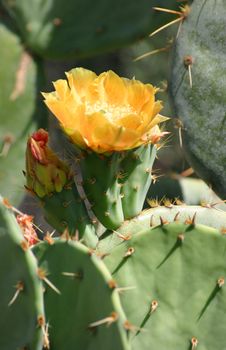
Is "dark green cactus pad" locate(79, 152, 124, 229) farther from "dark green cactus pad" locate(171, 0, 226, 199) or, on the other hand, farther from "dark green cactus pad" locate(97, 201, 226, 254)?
"dark green cactus pad" locate(171, 0, 226, 199)

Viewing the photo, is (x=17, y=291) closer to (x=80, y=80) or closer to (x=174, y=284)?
(x=174, y=284)

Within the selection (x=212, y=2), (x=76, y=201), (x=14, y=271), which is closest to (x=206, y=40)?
(x=212, y=2)

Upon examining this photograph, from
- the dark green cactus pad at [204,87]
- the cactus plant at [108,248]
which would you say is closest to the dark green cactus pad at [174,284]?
the cactus plant at [108,248]

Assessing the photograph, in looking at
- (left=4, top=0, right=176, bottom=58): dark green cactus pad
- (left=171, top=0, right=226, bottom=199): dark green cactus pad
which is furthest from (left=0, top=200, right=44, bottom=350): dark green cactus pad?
(left=4, top=0, right=176, bottom=58): dark green cactus pad

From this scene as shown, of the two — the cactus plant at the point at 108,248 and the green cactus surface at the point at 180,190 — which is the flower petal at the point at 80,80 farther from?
the green cactus surface at the point at 180,190

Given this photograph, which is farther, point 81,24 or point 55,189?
point 81,24

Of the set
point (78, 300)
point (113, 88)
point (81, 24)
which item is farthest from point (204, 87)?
point (81, 24)
